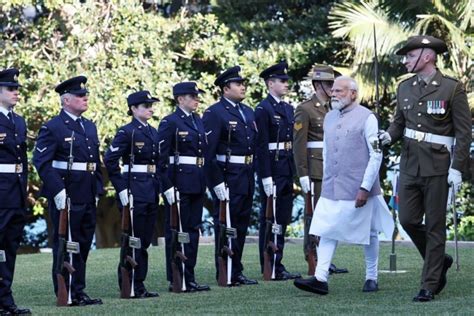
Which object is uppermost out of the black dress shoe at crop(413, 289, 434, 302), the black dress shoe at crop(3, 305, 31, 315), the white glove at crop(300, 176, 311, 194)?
the white glove at crop(300, 176, 311, 194)

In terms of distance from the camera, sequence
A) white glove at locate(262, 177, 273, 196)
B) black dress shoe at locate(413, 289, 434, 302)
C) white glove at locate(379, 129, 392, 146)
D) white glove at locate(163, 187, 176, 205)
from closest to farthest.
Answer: black dress shoe at locate(413, 289, 434, 302) < white glove at locate(379, 129, 392, 146) < white glove at locate(163, 187, 176, 205) < white glove at locate(262, 177, 273, 196)

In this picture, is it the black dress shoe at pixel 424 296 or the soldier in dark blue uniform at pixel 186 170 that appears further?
the soldier in dark blue uniform at pixel 186 170

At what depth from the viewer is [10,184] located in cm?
1145

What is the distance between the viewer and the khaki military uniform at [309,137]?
1438cm

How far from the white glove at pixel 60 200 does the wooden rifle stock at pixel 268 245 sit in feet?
9.42

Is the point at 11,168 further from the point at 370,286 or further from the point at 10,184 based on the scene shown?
the point at 370,286

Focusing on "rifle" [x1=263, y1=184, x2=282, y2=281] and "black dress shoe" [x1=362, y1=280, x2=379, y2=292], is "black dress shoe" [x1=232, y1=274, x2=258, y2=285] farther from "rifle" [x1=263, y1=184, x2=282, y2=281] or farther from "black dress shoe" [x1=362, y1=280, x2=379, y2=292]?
"black dress shoe" [x1=362, y1=280, x2=379, y2=292]

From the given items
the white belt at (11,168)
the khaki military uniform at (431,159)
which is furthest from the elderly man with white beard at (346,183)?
the white belt at (11,168)

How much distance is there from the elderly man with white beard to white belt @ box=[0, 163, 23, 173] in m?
2.62

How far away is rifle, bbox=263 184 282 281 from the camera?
14.2m

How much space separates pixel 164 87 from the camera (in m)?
24.7

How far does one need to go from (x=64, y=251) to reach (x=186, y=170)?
175 cm

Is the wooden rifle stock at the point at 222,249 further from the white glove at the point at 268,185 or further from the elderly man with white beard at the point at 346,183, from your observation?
the elderly man with white beard at the point at 346,183

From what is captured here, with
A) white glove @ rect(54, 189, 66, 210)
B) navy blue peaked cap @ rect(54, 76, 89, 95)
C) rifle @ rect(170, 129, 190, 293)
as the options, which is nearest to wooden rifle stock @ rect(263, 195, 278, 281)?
rifle @ rect(170, 129, 190, 293)
